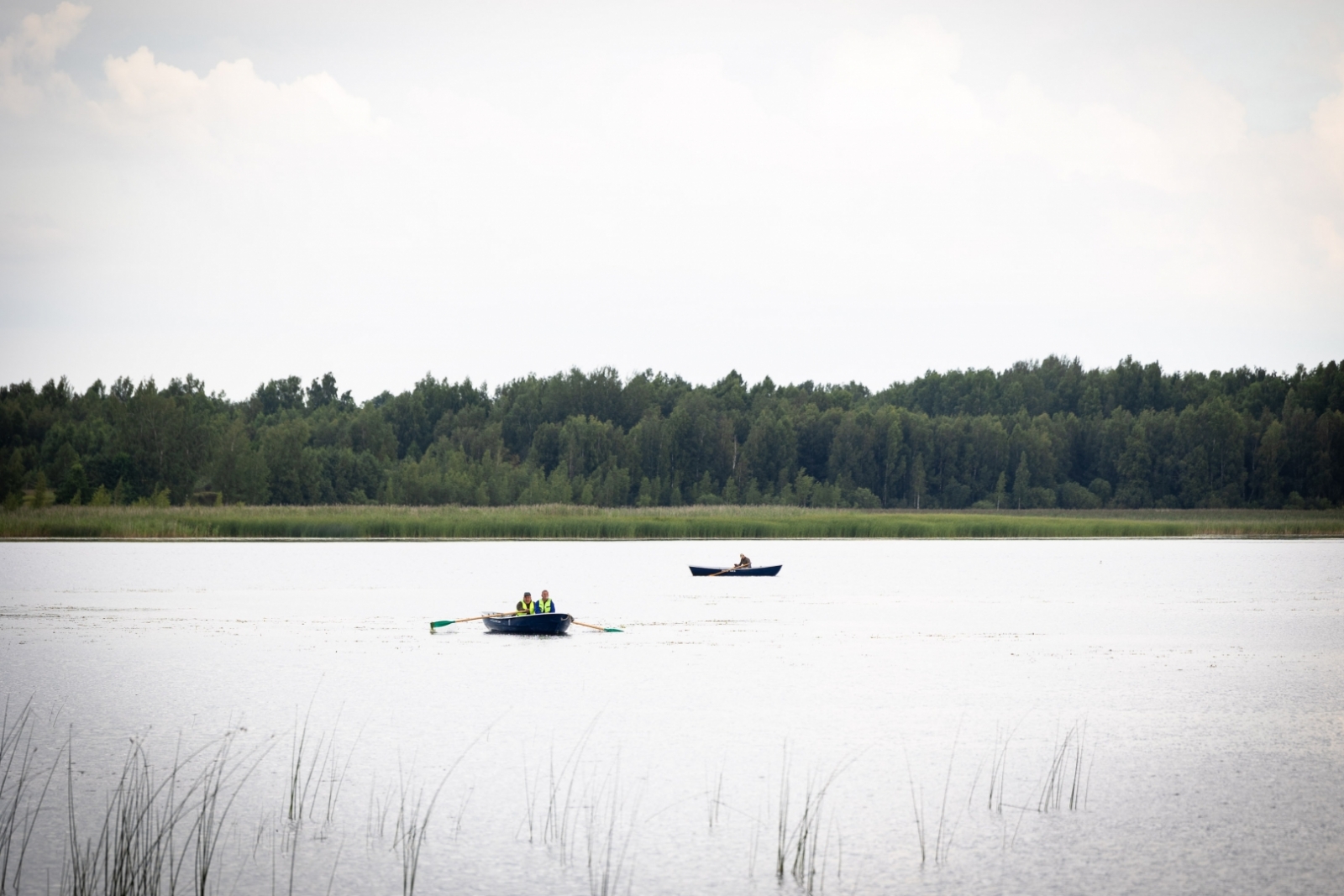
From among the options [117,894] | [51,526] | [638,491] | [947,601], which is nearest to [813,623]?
[947,601]

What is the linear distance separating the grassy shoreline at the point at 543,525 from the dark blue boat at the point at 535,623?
33106 mm

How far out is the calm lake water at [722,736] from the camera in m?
10.3

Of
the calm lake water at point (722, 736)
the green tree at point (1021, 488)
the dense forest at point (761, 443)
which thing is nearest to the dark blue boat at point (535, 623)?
the calm lake water at point (722, 736)

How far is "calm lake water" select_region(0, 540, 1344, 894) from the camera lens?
10.3 meters

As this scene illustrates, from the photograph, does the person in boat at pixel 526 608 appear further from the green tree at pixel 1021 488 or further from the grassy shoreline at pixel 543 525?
the green tree at pixel 1021 488

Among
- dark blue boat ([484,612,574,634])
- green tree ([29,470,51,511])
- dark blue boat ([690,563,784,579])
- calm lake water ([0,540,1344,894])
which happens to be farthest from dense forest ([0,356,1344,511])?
dark blue boat ([484,612,574,634])

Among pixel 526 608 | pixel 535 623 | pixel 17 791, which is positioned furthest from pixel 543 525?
pixel 17 791

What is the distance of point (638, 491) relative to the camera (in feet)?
360

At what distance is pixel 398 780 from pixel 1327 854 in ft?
27.7

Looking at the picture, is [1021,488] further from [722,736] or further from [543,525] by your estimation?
[722,736]

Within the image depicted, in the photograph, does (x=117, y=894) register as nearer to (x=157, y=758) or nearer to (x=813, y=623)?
(x=157, y=758)

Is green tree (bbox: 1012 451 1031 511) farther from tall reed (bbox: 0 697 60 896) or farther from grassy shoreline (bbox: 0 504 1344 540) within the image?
tall reed (bbox: 0 697 60 896)

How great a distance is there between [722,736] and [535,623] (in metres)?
10.3

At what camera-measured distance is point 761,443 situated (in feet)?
387
